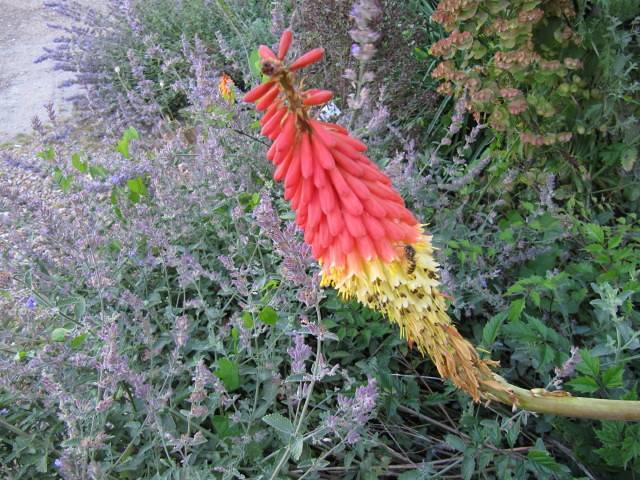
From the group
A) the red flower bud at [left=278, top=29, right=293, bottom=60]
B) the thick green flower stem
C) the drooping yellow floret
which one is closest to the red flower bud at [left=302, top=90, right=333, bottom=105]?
the red flower bud at [left=278, top=29, right=293, bottom=60]

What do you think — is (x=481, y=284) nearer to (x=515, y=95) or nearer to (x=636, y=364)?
(x=636, y=364)

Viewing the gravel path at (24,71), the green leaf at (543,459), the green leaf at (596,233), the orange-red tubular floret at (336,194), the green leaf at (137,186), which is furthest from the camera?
the gravel path at (24,71)

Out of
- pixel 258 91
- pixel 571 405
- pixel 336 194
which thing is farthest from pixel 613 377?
pixel 258 91

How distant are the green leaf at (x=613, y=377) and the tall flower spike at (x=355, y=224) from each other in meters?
0.56

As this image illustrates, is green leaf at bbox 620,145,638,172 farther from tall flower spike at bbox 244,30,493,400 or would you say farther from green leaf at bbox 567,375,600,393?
tall flower spike at bbox 244,30,493,400

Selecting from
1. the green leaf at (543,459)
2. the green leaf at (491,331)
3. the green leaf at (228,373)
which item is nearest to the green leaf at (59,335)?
the green leaf at (228,373)

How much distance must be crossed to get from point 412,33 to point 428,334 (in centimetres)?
286

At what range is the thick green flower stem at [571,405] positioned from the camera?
1.30 m

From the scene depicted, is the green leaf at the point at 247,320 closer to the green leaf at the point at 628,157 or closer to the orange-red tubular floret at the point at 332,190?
the orange-red tubular floret at the point at 332,190

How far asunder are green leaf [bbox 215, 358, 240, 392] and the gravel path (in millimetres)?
4789

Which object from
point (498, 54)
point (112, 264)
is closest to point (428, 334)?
point (112, 264)

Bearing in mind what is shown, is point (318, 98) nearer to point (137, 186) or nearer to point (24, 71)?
point (137, 186)

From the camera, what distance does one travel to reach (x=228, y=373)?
190 cm

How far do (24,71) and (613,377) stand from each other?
7480 millimetres
